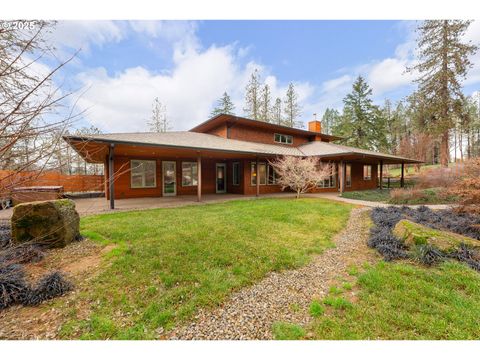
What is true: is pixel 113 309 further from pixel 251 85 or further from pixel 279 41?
pixel 251 85

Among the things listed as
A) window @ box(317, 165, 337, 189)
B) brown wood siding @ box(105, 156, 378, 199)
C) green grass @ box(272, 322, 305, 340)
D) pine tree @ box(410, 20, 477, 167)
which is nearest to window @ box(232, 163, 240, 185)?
brown wood siding @ box(105, 156, 378, 199)

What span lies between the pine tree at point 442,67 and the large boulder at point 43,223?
1074 inches

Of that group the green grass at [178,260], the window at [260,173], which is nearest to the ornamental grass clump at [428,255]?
the green grass at [178,260]

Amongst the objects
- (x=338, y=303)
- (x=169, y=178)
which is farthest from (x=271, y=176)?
(x=338, y=303)

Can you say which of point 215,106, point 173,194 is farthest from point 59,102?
point 215,106

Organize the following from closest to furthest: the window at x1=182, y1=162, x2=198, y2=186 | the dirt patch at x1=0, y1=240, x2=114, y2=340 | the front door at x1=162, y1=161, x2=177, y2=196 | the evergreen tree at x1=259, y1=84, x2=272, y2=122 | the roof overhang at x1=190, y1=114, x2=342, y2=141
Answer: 1. the dirt patch at x1=0, y1=240, x2=114, y2=340
2. the front door at x1=162, y1=161, x2=177, y2=196
3. the window at x1=182, y1=162, x2=198, y2=186
4. the roof overhang at x1=190, y1=114, x2=342, y2=141
5. the evergreen tree at x1=259, y1=84, x2=272, y2=122

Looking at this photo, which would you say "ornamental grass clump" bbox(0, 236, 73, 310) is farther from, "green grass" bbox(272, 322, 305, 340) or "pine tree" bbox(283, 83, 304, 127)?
"pine tree" bbox(283, 83, 304, 127)

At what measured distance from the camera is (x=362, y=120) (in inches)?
1160

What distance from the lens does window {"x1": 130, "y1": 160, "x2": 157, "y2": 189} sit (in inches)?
471

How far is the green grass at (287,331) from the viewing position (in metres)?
2.19

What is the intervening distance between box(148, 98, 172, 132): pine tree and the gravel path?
27.3 metres

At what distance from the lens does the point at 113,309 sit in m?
2.62

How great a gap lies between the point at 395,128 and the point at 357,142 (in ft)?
64.6

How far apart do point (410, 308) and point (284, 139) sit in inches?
647
